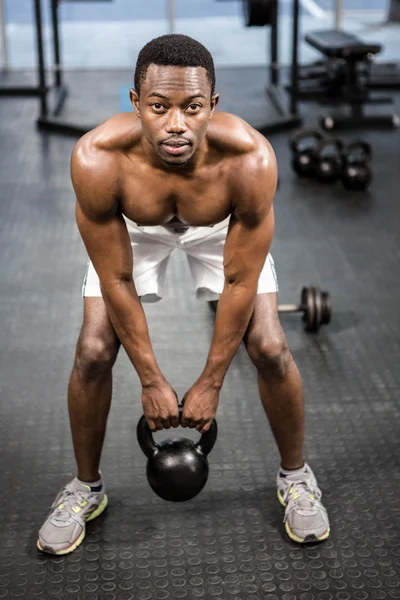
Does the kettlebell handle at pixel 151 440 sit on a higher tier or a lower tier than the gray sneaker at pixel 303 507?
higher

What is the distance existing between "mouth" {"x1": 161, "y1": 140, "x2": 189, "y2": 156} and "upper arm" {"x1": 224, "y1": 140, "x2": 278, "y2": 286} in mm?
180

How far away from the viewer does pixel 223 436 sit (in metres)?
2.74

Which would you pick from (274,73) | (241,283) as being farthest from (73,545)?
(274,73)

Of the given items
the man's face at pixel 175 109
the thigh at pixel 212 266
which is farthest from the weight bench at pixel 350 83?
the man's face at pixel 175 109

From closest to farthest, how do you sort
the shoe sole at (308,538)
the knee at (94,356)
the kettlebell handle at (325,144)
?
the knee at (94,356)
the shoe sole at (308,538)
the kettlebell handle at (325,144)

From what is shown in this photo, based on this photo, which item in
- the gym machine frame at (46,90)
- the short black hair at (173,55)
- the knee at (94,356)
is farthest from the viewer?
the gym machine frame at (46,90)

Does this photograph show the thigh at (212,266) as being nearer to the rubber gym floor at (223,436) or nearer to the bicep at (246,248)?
the bicep at (246,248)

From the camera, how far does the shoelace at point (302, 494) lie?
7.57 ft

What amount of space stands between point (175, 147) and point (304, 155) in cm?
349

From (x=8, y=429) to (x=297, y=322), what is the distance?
1.23 m

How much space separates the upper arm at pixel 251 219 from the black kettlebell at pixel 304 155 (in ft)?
10.6

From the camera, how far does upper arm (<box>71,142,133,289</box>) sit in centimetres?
192

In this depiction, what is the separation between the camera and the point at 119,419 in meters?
2.83

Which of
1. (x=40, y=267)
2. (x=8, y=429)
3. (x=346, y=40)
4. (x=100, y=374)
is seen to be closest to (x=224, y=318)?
(x=100, y=374)
